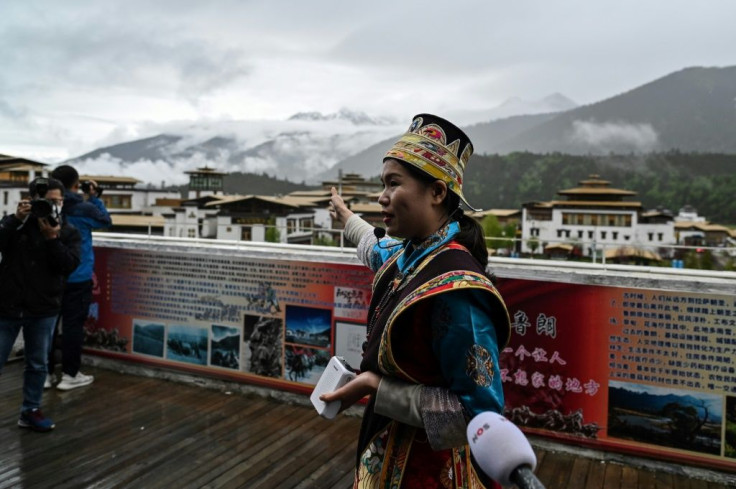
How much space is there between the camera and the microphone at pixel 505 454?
885 millimetres

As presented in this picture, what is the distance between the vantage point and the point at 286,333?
4504 mm

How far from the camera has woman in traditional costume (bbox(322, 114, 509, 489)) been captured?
4.21 ft

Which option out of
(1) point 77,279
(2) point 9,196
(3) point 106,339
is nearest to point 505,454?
(1) point 77,279

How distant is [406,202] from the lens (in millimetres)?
1439

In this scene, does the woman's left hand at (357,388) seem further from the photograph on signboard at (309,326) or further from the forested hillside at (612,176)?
the forested hillside at (612,176)

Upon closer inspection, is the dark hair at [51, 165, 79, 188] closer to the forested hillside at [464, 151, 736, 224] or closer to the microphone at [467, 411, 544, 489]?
the microphone at [467, 411, 544, 489]

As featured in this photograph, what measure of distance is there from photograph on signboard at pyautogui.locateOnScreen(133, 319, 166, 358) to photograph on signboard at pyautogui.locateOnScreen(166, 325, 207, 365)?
0.30 ft

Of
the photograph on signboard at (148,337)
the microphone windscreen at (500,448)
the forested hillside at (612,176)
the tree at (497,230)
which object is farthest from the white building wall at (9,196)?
the forested hillside at (612,176)

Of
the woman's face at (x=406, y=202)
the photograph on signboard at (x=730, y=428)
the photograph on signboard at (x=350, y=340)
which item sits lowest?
the photograph on signboard at (x=730, y=428)

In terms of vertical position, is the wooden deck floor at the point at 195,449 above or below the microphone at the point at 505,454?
below

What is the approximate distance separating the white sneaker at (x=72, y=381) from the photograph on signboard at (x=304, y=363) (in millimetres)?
1710

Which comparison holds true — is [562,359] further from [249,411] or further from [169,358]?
[169,358]

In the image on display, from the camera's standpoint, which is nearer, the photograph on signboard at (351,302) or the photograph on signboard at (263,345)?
the photograph on signboard at (351,302)

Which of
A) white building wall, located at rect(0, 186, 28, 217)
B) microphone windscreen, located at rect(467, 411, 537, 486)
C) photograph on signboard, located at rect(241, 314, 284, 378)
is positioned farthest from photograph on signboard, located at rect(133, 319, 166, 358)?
white building wall, located at rect(0, 186, 28, 217)
